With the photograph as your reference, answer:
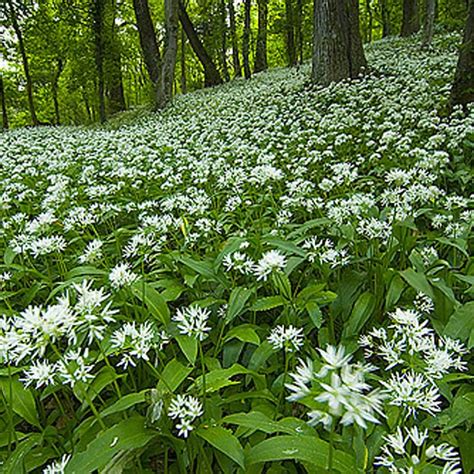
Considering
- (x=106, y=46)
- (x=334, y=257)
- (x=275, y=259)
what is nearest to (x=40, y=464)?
(x=275, y=259)

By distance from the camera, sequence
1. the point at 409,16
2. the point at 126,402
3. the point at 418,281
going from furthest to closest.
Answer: the point at 409,16 → the point at 418,281 → the point at 126,402

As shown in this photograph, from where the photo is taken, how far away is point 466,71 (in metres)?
5.28

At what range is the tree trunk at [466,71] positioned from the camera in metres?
5.09

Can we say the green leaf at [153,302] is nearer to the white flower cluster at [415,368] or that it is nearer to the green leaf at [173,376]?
the green leaf at [173,376]

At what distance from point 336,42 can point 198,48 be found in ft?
33.1

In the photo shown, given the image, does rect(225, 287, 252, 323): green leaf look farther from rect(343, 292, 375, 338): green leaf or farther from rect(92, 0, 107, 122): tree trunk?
rect(92, 0, 107, 122): tree trunk

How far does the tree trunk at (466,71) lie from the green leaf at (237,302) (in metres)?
4.61

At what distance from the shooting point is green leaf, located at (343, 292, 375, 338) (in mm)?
1887

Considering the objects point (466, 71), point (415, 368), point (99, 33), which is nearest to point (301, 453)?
point (415, 368)

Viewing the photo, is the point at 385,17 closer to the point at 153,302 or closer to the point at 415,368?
the point at 153,302

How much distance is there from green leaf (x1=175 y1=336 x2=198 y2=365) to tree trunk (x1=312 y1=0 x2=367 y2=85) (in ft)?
29.8

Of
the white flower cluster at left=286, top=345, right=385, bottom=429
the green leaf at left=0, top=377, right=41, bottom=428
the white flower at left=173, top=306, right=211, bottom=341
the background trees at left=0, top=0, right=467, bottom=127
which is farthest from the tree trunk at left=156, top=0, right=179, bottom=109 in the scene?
the white flower cluster at left=286, top=345, right=385, bottom=429

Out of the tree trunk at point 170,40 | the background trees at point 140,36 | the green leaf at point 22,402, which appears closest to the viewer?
the green leaf at point 22,402

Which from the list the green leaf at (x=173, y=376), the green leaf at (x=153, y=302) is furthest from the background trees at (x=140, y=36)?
the green leaf at (x=173, y=376)
